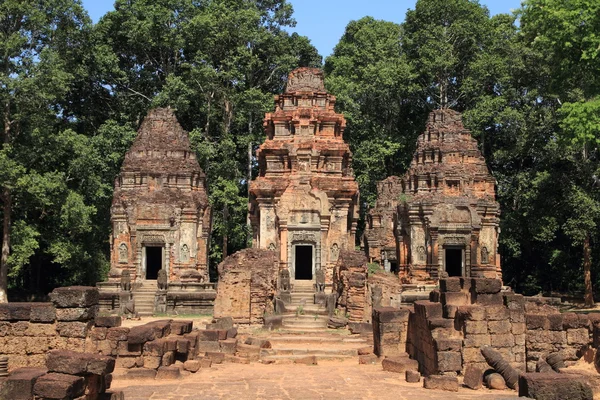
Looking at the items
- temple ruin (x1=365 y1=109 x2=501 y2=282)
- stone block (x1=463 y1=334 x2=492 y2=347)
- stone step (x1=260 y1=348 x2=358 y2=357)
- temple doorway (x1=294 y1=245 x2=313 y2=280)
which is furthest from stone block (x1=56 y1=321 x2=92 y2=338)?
temple ruin (x1=365 y1=109 x2=501 y2=282)

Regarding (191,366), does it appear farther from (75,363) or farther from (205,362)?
(75,363)

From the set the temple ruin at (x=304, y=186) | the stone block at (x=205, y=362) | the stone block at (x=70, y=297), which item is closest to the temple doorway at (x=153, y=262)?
the temple ruin at (x=304, y=186)

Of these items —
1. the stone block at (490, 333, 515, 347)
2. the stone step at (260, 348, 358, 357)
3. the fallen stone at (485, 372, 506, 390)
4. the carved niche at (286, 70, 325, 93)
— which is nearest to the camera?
the fallen stone at (485, 372, 506, 390)

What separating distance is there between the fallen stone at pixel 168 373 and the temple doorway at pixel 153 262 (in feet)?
50.2

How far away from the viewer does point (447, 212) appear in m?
25.6

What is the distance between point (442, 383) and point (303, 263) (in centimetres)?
1538

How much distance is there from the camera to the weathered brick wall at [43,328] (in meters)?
10.8

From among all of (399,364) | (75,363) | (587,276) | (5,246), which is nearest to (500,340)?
(399,364)

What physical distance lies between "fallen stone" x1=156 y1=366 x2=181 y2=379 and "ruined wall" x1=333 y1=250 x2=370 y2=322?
26.3 ft

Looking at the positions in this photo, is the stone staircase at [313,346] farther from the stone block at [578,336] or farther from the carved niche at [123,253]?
the carved niche at [123,253]

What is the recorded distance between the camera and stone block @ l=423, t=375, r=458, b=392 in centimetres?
1056

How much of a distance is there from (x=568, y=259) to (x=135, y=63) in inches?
969

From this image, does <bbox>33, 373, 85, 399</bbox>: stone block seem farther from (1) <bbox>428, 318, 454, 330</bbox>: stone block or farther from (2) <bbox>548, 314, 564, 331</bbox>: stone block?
(2) <bbox>548, 314, 564, 331</bbox>: stone block

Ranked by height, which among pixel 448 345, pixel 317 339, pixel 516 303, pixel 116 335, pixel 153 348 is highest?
pixel 516 303
